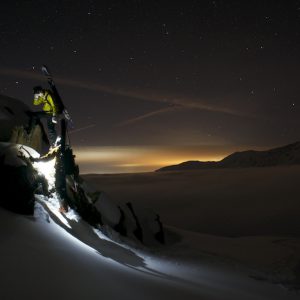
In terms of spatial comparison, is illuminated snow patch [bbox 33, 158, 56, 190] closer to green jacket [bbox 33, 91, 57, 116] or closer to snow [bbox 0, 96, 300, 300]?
snow [bbox 0, 96, 300, 300]

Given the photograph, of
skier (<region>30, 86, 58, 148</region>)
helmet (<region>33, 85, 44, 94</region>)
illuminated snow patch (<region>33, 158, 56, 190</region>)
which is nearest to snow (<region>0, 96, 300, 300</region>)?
illuminated snow patch (<region>33, 158, 56, 190</region>)

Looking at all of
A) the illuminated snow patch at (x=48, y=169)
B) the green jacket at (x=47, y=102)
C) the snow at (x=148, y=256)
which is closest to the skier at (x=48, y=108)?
the green jacket at (x=47, y=102)

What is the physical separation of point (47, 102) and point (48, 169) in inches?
100

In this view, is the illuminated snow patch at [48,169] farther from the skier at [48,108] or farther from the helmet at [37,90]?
the helmet at [37,90]

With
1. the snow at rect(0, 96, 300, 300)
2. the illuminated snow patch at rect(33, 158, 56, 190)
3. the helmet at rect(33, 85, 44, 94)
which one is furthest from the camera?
the helmet at rect(33, 85, 44, 94)

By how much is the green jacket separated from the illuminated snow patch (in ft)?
6.39

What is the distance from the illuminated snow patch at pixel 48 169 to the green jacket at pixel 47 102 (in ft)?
6.39

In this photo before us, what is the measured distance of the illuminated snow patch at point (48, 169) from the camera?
9.97 metres

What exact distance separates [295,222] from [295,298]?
58.7 feet

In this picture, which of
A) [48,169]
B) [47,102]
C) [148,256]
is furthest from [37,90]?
[148,256]

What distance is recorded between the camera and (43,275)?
13.0 ft

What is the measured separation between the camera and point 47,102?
11.5m

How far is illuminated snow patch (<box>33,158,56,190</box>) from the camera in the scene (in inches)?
392

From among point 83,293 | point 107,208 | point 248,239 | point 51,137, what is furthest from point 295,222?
point 83,293
